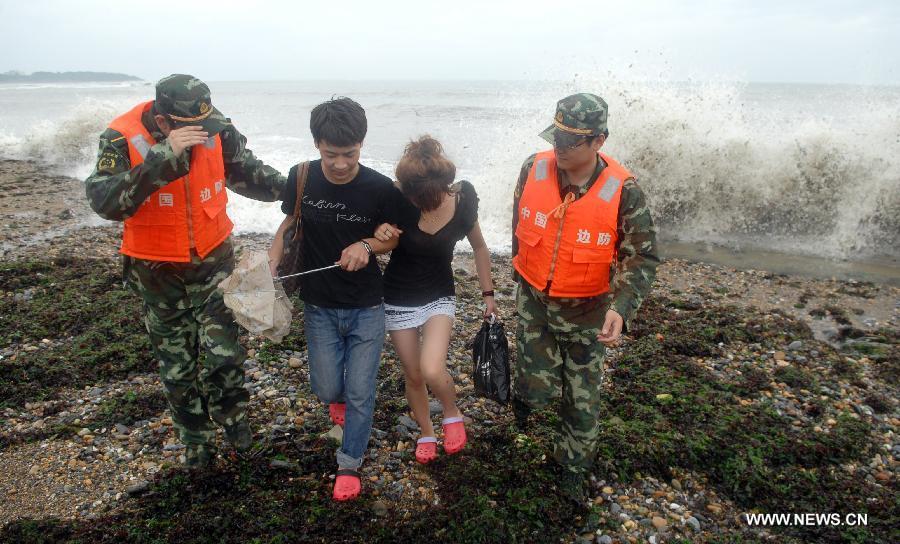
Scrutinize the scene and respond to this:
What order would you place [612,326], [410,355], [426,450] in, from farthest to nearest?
[426,450]
[410,355]
[612,326]

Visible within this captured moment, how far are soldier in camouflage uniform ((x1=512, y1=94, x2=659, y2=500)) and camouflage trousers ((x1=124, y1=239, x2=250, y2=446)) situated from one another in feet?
6.44

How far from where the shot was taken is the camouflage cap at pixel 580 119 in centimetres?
332

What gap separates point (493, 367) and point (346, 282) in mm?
1208

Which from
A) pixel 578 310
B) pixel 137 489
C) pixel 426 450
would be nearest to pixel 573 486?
pixel 426 450

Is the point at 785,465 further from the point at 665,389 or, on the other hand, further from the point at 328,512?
the point at 328,512

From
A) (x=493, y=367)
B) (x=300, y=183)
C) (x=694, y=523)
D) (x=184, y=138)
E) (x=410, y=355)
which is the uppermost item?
(x=184, y=138)

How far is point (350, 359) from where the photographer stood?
3.68 meters

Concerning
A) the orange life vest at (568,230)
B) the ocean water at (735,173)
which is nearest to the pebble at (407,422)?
the orange life vest at (568,230)

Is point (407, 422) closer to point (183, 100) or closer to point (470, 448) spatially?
point (470, 448)

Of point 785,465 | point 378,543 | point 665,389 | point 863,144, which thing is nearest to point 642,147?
point 863,144

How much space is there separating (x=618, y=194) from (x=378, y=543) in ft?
8.19

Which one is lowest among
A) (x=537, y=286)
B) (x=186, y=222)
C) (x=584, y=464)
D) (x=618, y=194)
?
(x=584, y=464)

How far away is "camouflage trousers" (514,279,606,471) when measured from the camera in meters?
3.70

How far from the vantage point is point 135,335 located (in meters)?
6.12
